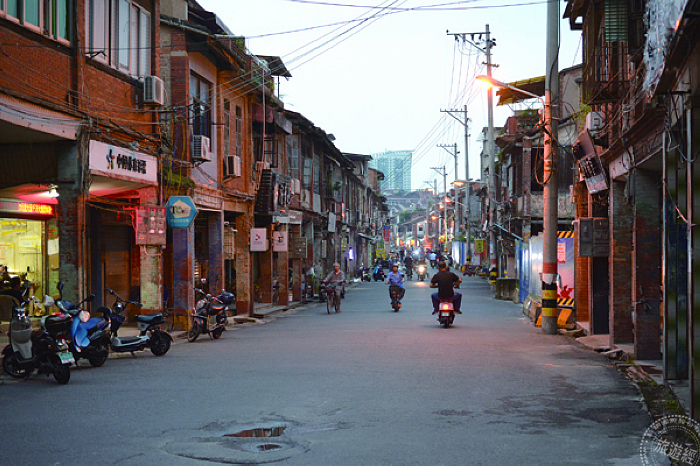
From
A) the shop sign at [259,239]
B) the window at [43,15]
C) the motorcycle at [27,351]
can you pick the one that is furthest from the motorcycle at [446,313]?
the window at [43,15]

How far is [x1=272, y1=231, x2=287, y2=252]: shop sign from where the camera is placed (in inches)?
1150

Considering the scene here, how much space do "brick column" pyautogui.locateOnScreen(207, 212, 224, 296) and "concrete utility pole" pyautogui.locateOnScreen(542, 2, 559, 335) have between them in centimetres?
967

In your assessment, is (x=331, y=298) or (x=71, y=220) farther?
(x=331, y=298)

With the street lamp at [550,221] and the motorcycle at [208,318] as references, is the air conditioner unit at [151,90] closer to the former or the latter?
the motorcycle at [208,318]

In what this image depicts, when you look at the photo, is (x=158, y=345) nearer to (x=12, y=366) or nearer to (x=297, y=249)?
(x=12, y=366)

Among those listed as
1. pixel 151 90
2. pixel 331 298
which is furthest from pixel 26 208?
pixel 331 298

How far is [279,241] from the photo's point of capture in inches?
1154

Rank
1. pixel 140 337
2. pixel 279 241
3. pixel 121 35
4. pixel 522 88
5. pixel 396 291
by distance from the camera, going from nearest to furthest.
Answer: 1. pixel 140 337
2. pixel 121 35
3. pixel 396 291
4. pixel 279 241
5. pixel 522 88

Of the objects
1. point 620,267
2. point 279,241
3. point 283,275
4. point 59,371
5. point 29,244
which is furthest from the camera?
point 283,275

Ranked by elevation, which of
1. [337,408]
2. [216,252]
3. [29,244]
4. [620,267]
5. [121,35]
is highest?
[121,35]

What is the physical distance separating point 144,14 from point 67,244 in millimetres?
6648

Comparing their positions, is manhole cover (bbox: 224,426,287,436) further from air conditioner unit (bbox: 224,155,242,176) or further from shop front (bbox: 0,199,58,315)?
air conditioner unit (bbox: 224,155,242,176)

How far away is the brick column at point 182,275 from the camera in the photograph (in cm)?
1927

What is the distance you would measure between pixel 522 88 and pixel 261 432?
30774 mm
